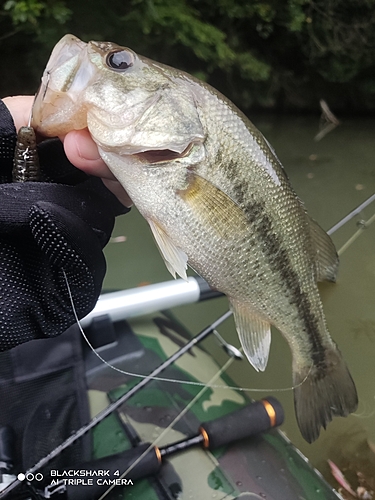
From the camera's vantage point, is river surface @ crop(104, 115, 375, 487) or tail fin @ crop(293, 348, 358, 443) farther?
river surface @ crop(104, 115, 375, 487)

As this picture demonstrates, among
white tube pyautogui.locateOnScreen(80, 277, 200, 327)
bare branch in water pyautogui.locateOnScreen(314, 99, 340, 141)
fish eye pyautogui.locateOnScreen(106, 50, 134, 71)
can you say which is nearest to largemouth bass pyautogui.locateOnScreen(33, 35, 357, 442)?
fish eye pyautogui.locateOnScreen(106, 50, 134, 71)

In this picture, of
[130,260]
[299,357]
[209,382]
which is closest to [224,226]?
[299,357]

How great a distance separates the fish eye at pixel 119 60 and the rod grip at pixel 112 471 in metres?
1.30

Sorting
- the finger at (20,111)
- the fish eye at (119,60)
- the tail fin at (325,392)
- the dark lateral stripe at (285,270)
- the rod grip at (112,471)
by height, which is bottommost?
the rod grip at (112,471)

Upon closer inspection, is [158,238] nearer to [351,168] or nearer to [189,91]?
[189,91]

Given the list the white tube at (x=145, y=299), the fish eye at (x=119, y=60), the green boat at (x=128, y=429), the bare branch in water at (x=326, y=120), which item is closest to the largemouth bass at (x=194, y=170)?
the fish eye at (x=119, y=60)

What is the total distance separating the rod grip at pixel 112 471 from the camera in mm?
1406

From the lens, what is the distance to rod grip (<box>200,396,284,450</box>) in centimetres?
163

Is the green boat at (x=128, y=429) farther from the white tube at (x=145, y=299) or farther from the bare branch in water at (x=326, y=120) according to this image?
the bare branch in water at (x=326, y=120)

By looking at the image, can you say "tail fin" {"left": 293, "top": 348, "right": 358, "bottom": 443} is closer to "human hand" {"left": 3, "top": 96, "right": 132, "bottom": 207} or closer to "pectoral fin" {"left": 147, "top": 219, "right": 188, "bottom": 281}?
"pectoral fin" {"left": 147, "top": 219, "right": 188, "bottom": 281}

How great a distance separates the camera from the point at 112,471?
4.81 feet

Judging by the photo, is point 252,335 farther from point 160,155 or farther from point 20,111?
point 20,111

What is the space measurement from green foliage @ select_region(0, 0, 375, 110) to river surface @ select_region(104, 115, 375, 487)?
2.03 metres

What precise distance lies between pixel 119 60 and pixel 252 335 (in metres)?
0.77
